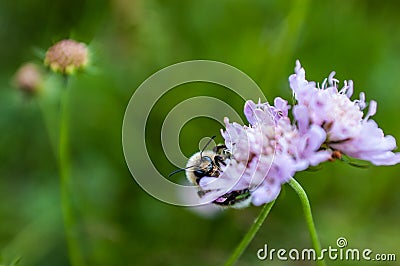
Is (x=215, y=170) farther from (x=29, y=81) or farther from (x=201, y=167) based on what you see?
(x=29, y=81)

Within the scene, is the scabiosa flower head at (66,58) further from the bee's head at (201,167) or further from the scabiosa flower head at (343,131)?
the scabiosa flower head at (343,131)

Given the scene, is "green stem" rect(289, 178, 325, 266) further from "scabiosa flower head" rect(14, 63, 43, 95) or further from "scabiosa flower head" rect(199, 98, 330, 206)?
"scabiosa flower head" rect(14, 63, 43, 95)

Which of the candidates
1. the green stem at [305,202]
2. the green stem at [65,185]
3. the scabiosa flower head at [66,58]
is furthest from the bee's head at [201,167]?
the scabiosa flower head at [66,58]

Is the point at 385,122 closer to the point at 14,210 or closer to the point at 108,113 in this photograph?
the point at 108,113

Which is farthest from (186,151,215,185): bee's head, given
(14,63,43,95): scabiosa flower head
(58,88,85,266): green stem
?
(14,63,43,95): scabiosa flower head

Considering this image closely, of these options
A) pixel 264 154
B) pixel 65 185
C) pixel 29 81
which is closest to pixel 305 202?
pixel 264 154

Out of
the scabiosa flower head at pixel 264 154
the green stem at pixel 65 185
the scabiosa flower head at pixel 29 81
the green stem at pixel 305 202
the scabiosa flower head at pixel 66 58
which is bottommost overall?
the green stem at pixel 305 202

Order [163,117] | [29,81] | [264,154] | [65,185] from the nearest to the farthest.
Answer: [264,154] < [65,185] < [29,81] < [163,117]
